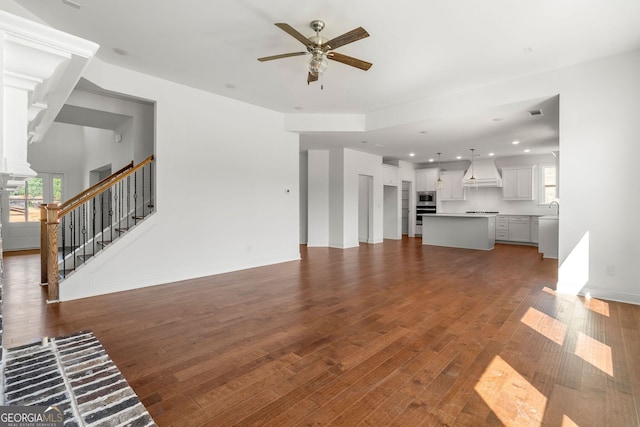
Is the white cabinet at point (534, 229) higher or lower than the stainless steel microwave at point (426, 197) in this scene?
lower

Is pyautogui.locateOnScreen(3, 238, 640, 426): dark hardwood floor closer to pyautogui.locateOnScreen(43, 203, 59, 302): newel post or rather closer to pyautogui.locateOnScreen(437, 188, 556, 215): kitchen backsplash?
pyautogui.locateOnScreen(43, 203, 59, 302): newel post

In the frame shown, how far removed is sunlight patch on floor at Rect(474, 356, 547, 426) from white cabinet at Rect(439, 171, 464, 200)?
967 centimetres

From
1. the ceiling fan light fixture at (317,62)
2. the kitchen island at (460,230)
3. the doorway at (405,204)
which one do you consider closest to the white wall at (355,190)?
the kitchen island at (460,230)

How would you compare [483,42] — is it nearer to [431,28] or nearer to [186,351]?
[431,28]

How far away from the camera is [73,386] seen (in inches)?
65.3

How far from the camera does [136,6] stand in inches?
122

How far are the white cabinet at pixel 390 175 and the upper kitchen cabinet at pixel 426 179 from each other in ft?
4.74

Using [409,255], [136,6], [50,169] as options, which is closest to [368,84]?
[136,6]

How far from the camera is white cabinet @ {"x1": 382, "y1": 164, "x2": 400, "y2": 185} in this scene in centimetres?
1023

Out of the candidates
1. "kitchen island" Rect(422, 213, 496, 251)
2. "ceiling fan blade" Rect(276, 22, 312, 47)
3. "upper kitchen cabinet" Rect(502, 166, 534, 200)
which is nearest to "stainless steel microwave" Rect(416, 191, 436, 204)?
"upper kitchen cabinet" Rect(502, 166, 534, 200)

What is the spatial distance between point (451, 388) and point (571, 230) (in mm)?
3556

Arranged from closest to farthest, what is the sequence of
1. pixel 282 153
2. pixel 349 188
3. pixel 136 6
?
pixel 136 6
pixel 282 153
pixel 349 188

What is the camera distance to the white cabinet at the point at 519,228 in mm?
9438

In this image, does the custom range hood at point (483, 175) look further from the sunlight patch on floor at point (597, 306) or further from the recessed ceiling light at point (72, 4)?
the recessed ceiling light at point (72, 4)
